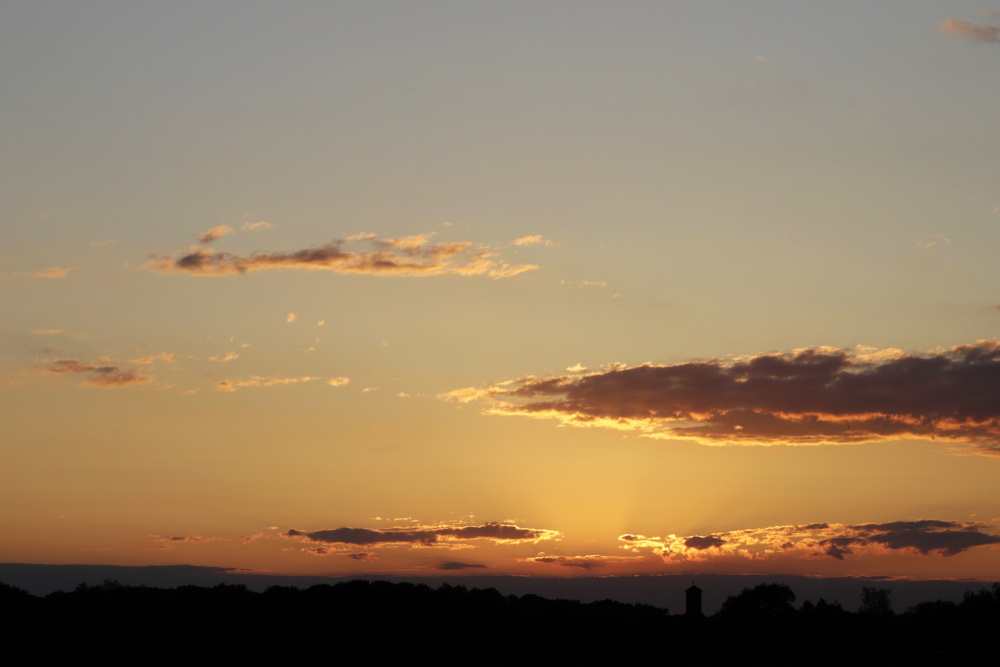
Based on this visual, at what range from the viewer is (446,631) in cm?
7294

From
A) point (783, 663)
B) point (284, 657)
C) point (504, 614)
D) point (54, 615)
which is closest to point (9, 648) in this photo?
point (54, 615)

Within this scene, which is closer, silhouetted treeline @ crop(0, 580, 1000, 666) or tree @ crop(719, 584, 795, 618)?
silhouetted treeline @ crop(0, 580, 1000, 666)

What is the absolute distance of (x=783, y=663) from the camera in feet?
209

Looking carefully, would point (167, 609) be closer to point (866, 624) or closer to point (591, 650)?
point (591, 650)

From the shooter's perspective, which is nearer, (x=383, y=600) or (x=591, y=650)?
(x=591, y=650)

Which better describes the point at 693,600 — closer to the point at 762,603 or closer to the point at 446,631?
the point at 762,603

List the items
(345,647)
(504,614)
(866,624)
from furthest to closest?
(504,614) → (866,624) → (345,647)

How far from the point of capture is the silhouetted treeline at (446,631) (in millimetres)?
63188

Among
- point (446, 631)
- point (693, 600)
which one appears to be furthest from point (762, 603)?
point (446, 631)

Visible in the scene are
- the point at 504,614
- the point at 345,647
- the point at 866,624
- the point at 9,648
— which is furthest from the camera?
the point at 504,614

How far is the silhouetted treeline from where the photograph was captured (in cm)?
6319

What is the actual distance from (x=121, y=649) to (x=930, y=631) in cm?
5173

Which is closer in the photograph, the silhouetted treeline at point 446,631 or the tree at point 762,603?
the silhouetted treeline at point 446,631

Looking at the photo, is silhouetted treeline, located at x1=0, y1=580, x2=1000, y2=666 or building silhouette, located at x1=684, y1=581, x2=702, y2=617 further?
building silhouette, located at x1=684, y1=581, x2=702, y2=617
